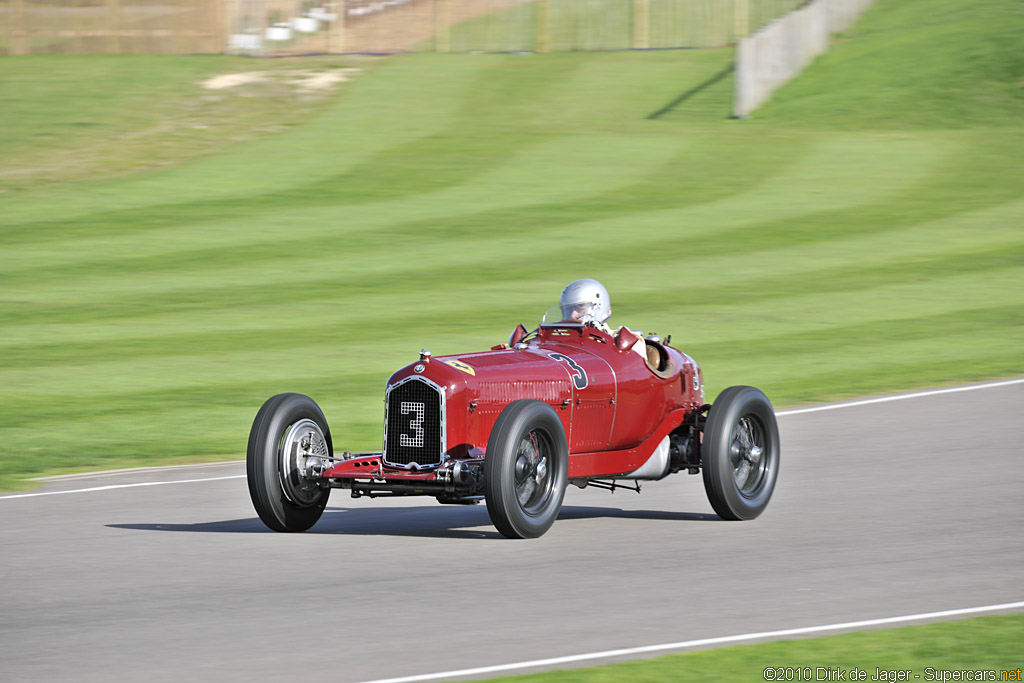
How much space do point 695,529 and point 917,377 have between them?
302 inches

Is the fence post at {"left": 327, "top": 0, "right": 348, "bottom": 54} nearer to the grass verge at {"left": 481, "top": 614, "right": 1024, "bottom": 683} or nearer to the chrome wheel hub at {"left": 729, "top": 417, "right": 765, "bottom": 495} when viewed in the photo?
the chrome wheel hub at {"left": 729, "top": 417, "right": 765, "bottom": 495}

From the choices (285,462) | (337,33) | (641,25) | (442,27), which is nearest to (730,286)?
(285,462)

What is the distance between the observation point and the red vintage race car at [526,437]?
10188 millimetres

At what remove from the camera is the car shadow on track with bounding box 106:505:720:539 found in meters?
10.8

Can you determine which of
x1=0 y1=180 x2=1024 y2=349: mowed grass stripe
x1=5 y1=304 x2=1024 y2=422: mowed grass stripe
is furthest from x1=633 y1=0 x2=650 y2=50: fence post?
x1=5 y1=304 x2=1024 y2=422: mowed grass stripe

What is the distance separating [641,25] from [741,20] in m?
2.81

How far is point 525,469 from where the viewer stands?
33.6 ft

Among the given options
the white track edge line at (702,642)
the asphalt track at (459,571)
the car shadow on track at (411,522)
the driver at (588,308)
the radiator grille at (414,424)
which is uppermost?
the driver at (588,308)

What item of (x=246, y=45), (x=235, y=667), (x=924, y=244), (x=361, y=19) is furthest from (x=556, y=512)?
(x=361, y=19)

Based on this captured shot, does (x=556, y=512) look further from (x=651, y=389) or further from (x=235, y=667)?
(x=235, y=667)

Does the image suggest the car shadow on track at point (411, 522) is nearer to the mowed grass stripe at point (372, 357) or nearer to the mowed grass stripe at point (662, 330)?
the mowed grass stripe at point (372, 357)

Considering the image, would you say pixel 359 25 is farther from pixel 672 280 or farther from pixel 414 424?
pixel 414 424

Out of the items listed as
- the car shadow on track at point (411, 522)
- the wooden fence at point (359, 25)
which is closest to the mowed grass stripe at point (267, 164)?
the wooden fence at point (359, 25)

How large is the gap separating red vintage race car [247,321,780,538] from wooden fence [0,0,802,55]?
34.8m
